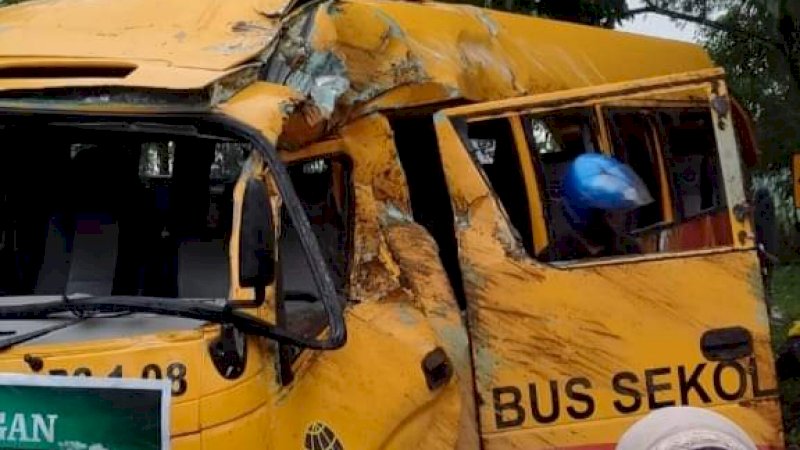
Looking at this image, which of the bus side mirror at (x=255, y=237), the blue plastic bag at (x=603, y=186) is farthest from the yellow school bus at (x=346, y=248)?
the blue plastic bag at (x=603, y=186)

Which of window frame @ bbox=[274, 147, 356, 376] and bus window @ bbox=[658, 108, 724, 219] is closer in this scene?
window frame @ bbox=[274, 147, 356, 376]

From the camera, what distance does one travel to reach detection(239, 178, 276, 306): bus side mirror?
141 inches

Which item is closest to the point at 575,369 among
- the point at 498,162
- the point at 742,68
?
the point at 498,162

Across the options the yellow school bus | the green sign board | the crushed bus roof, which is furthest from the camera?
the crushed bus roof

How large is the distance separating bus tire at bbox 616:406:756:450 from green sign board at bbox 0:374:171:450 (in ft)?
5.42

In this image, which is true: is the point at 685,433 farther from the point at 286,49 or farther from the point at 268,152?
the point at 286,49

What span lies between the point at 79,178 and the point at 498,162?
64.8 inches

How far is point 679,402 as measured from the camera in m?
4.59

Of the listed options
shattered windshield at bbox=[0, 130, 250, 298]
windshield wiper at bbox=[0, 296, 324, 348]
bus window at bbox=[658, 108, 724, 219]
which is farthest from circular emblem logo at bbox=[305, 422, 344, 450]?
bus window at bbox=[658, 108, 724, 219]

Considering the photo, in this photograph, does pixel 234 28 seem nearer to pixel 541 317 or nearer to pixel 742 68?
pixel 541 317

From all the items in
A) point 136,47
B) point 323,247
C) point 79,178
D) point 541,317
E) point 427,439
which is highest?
point 136,47

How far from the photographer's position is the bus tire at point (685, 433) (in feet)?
13.9

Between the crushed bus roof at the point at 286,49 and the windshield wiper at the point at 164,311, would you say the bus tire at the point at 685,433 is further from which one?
the crushed bus roof at the point at 286,49

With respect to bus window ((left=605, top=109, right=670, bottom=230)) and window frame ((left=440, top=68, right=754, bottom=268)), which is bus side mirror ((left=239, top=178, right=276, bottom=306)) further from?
bus window ((left=605, top=109, right=670, bottom=230))
